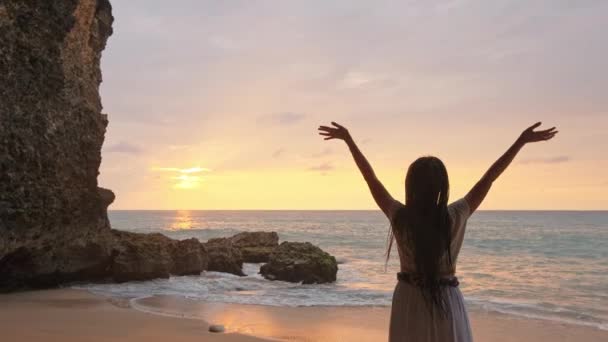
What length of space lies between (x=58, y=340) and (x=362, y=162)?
683cm

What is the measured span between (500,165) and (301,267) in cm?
1600

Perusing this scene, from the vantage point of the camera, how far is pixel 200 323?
10430mm

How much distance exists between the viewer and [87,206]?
48.3 feet

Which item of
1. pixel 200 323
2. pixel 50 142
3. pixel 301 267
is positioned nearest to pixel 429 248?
pixel 200 323

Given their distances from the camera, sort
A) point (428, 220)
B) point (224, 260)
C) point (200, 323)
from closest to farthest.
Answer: point (428, 220) < point (200, 323) < point (224, 260)

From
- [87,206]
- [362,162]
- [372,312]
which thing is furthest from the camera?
[87,206]

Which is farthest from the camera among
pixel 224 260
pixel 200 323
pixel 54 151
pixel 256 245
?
pixel 256 245

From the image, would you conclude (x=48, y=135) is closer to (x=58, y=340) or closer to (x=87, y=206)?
(x=87, y=206)

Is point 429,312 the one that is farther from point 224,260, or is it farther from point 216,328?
point 224,260

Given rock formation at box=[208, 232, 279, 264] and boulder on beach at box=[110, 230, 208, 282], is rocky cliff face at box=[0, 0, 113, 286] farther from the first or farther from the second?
rock formation at box=[208, 232, 279, 264]

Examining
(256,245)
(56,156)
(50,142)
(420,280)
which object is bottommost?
(256,245)

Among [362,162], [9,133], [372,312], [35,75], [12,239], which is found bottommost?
[372,312]

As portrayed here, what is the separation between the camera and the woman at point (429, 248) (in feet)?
9.55

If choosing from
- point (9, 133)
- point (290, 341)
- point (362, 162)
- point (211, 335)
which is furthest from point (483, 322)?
point (9, 133)
